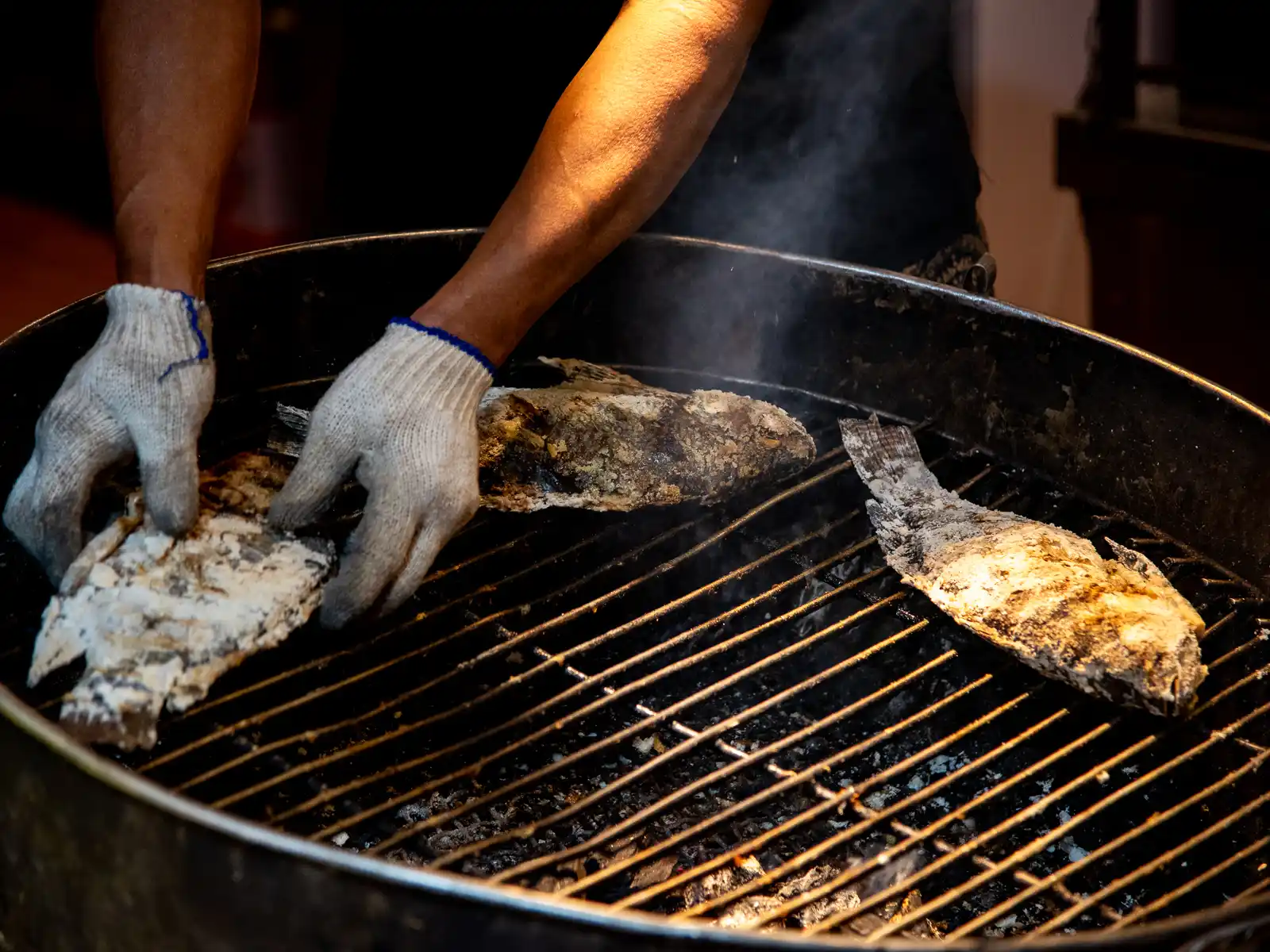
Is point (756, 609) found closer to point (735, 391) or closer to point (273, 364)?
point (735, 391)

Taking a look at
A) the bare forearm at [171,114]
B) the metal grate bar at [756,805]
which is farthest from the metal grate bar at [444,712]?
the bare forearm at [171,114]

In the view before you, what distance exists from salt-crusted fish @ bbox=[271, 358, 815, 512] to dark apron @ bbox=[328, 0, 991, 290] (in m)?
0.66

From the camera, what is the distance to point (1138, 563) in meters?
1.91

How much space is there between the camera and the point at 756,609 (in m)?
2.22

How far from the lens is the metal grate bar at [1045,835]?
1341 millimetres

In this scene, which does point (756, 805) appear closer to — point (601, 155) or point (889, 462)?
point (889, 462)

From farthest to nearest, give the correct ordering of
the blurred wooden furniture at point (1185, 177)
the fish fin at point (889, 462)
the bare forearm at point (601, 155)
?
1. the blurred wooden furniture at point (1185, 177)
2. the fish fin at point (889, 462)
3. the bare forearm at point (601, 155)

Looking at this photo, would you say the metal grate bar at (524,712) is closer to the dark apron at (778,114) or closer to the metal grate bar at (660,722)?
the metal grate bar at (660,722)

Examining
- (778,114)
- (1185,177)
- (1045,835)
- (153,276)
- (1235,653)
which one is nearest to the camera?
(1045,835)

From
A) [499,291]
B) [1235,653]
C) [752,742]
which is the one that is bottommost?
[752,742]

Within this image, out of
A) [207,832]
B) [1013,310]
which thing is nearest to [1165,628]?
[1013,310]

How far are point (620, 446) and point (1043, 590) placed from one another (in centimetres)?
72

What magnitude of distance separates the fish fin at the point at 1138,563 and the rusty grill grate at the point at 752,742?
0.07m

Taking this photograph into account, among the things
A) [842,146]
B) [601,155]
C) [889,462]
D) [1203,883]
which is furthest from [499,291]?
[1203,883]
